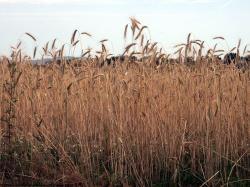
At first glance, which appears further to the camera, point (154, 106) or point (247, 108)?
point (247, 108)

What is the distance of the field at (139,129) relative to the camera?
11.6 feet

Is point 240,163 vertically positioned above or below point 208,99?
below

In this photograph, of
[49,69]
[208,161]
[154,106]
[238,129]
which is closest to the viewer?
[208,161]

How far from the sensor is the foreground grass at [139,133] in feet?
11.6

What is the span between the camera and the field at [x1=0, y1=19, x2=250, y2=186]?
3.55 metres

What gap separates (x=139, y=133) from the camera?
362 centimetres

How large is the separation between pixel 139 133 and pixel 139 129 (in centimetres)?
3

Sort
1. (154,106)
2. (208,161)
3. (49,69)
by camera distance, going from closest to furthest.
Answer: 1. (208,161)
2. (154,106)
3. (49,69)

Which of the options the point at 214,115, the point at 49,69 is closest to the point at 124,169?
the point at 214,115

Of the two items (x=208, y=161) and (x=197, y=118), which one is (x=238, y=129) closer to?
(x=197, y=118)

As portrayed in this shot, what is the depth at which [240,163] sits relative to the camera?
3.73 m

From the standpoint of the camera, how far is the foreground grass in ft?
11.6

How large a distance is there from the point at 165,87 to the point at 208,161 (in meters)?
0.87

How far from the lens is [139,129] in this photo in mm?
3627
